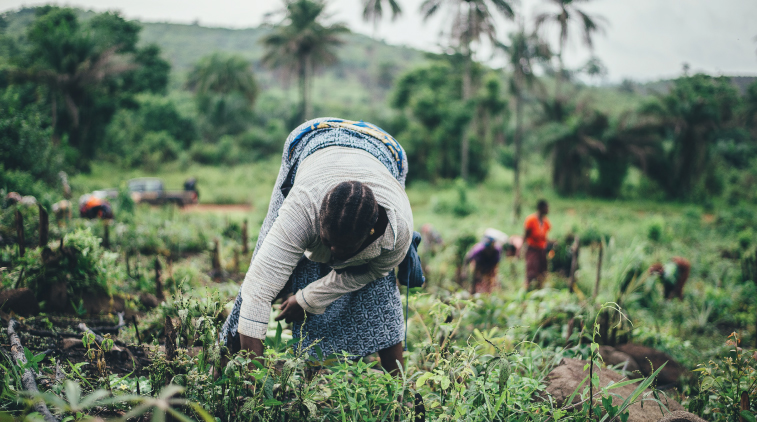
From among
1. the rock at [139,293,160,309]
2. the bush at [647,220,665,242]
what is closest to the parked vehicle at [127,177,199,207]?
the rock at [139,293,160,309]

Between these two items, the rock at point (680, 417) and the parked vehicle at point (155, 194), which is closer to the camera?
the rock at point (680, 417)

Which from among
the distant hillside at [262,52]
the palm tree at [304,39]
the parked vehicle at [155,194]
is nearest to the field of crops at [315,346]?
the parked vehicle at [155,194]

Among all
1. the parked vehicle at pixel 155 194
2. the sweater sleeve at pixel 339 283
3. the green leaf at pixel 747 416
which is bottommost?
the parked vehicle at pixel 155 194

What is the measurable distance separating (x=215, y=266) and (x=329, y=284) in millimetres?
3323

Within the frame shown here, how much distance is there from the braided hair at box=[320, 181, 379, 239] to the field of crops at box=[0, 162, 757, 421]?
46 centimetres

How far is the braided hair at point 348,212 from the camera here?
1383 millimetres

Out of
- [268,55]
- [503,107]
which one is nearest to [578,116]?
[503,107]

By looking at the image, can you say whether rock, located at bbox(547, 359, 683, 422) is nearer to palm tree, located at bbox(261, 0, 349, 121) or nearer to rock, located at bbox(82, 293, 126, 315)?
rock, located at bbox(82, 293, 126, 315)

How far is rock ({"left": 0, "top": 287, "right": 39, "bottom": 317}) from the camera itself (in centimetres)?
224

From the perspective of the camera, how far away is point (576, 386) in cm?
196

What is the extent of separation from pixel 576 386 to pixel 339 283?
1.20 meters

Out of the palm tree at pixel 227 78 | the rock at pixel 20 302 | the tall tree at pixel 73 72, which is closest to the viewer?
the rock at pixel 20 302

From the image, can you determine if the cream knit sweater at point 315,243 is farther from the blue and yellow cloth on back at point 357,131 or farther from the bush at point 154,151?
the bush at point 154,151

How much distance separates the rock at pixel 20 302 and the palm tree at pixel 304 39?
24.0 metres
